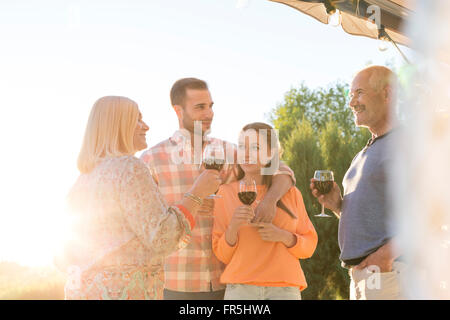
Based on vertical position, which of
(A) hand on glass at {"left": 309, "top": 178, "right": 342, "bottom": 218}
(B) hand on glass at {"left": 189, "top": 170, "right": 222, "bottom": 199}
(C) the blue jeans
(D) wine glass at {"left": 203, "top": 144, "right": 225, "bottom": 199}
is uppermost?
(D) wine glass at {"left": 203, "top": 144, "right": 225, "bottom": 199}

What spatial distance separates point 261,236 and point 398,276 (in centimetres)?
75

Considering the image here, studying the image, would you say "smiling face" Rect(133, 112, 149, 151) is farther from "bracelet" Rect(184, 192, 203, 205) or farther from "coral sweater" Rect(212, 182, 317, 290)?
"coral sweater" Rect(212, 182, 317, 290)

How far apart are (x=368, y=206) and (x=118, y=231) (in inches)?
46.7

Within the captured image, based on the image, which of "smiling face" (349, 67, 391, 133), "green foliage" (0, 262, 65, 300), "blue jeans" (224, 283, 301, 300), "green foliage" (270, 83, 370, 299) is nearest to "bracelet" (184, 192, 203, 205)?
"blue jeans" (224, 283, 301, 300)

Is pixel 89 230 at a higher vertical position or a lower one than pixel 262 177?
lower

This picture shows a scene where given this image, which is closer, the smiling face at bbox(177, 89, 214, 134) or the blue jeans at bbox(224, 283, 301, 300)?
the blue jeans at bbox(224, 283, 301, 300)

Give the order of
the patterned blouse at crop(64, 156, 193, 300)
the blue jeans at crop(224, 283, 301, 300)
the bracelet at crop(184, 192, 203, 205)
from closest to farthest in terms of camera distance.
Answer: the patterned blouse at crop(64, 156, 193, 300) → the bracelet at crop(184, 192, 203, 205) → the blue jeans at crop(224, 283, 301, 300)

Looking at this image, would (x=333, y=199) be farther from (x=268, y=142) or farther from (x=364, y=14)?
(x=364, y=14)

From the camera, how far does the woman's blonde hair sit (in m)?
1.93

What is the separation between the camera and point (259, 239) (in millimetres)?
2660

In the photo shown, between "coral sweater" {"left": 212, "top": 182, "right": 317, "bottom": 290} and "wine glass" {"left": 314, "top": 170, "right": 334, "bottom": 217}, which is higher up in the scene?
"wine glass" {"left": 314, "top": 170, "right": 334, "bottom": 217}
